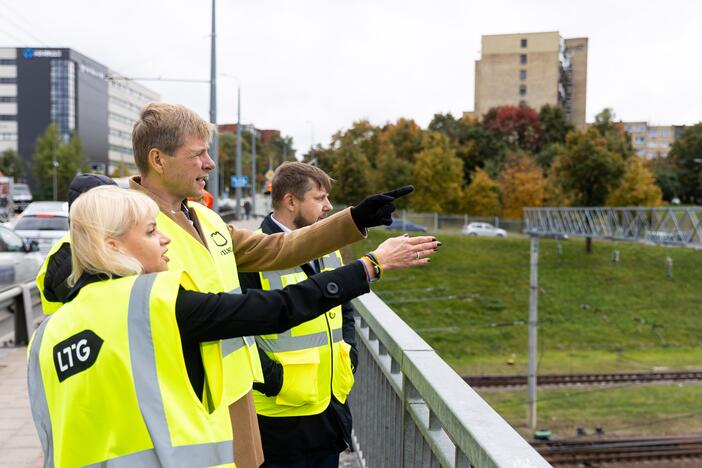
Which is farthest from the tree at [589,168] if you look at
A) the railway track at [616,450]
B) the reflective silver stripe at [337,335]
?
the reflective silver stripe at [337,335]

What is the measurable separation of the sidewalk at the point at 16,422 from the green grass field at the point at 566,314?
61.5ft

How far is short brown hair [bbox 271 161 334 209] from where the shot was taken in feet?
12.7

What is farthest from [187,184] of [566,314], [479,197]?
[479,197]

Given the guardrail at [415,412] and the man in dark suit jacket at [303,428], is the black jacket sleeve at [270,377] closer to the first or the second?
the man in dark suit jacket at [303,428]

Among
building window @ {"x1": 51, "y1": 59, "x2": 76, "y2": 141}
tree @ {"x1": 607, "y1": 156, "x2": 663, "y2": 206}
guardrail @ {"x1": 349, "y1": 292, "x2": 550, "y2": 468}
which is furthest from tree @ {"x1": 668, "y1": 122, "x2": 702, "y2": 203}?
guardrail @ {"x1": 349, "y1": 292, "x2": 550, "y2": 468}

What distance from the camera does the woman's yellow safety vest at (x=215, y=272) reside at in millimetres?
2414

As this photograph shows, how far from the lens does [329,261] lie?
147 inches

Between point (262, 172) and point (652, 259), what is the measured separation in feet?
252

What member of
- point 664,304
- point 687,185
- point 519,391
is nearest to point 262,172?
point 687,185

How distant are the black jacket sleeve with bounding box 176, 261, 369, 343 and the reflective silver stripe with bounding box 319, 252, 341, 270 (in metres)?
1.17

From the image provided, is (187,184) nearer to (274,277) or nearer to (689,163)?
(274,277)

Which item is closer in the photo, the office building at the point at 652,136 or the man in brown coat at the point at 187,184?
the man in brown coat at the point at 187,184

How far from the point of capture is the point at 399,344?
10.4ft

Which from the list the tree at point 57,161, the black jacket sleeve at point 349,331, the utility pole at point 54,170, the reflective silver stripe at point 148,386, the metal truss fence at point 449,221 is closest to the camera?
the reflective silver stripe at point 148,386
